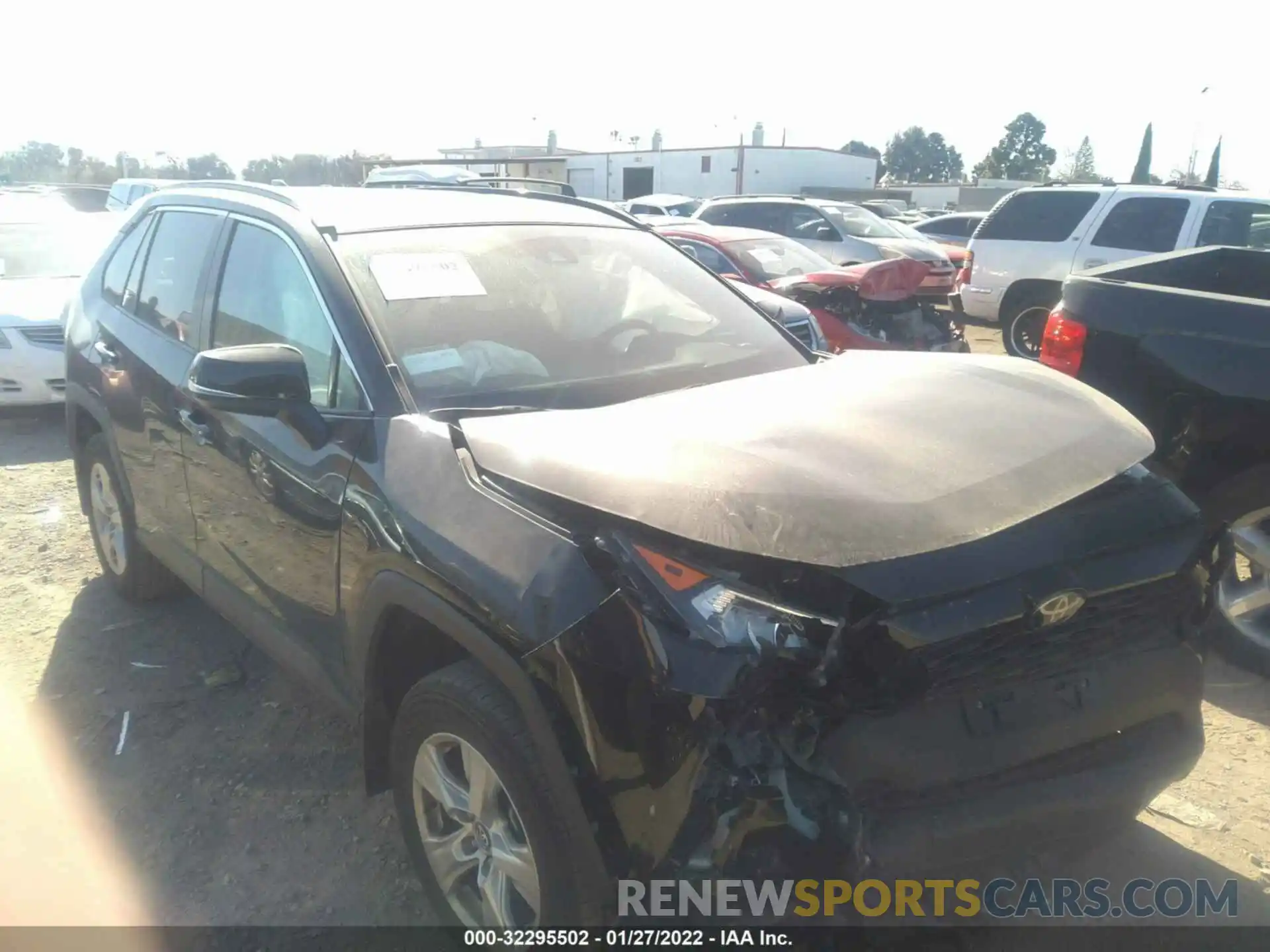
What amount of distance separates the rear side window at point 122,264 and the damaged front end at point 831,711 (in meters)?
3.31

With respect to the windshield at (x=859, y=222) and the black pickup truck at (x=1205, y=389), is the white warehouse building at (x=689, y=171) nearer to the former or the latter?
the windshield at (x=859, y=222)

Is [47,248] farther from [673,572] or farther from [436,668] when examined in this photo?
[673,572]

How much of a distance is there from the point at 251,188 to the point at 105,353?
1134 mm

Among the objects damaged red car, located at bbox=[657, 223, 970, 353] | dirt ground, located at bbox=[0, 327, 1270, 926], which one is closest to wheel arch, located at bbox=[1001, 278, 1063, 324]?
damaged red car, located at bbox=[657, 223, 970, 353]

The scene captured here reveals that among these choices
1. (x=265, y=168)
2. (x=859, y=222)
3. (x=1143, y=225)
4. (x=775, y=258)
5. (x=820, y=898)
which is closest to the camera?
(x=820, y=898)

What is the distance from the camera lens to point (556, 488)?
1.99m

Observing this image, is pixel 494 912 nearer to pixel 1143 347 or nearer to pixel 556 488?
pixel 556 488

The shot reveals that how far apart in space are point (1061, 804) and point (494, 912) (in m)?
1.29

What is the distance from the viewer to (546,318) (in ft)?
9.97

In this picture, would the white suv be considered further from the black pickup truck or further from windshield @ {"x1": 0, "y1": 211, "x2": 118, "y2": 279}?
windshield @ {"x1": 0, "y1": 211, "x2": 118, "y2": 279}

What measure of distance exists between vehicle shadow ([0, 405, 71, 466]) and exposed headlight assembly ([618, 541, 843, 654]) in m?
6.29

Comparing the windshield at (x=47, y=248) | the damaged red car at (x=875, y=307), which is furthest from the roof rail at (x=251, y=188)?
the windshield at (x=47, y=248)

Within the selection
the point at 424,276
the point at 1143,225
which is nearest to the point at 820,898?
the point at 424,276

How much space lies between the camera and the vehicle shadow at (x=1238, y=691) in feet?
11.8
